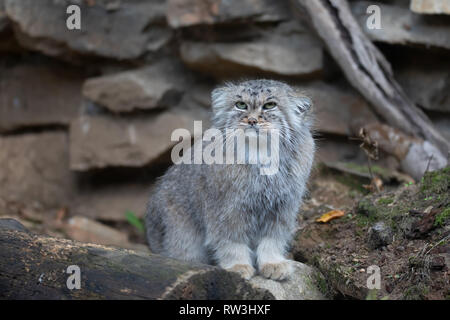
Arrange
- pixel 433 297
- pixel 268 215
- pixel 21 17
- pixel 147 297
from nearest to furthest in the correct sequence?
pixel 147 297, pixel 433 297, pixel 268 215, pixel 21 17

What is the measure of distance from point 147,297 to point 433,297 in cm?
157

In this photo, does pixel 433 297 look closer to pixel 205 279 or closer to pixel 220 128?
pixel 205 279

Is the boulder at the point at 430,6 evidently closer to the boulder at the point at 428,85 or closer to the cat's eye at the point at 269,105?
the boulder at the point at 428,85

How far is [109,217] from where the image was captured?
6.77 m

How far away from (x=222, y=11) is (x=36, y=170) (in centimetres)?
315

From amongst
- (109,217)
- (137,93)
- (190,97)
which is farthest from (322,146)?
(109,217)

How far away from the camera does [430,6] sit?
16.3ft

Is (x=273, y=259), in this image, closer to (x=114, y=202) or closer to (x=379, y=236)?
(x=379, y=236)

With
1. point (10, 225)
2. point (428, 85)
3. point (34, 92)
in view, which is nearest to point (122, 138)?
point (34, 92)

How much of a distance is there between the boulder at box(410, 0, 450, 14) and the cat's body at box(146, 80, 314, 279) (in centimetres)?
191

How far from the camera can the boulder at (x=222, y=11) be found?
5684 millimetres

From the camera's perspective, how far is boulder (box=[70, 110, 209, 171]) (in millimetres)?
6301

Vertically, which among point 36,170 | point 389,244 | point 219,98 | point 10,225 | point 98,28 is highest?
point 98,28

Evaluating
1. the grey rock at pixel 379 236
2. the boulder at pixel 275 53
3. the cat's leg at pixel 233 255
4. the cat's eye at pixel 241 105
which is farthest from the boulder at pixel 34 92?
the grey rock at pixel 379 236
